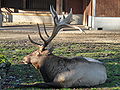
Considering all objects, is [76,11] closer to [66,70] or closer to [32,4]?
[32,4]

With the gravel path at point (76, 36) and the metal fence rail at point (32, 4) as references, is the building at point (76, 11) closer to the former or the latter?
the metal fence rail at point (32, 4)

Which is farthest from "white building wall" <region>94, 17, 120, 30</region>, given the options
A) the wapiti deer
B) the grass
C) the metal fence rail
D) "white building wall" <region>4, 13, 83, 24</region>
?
the wapiti deer

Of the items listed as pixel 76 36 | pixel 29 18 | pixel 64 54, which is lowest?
pixel 76 36

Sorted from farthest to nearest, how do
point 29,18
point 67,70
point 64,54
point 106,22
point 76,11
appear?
point 29,18 → point 76,11 → point 106,22 → point 64,54 → point 67,70

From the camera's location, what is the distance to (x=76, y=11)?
28.9 m

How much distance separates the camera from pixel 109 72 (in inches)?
319

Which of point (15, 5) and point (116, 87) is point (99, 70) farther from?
point (15, 5)

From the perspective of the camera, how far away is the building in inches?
886

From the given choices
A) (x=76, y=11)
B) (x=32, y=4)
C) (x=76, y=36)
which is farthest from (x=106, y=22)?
(x=32, y=4)

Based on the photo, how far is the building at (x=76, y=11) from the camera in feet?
73.8

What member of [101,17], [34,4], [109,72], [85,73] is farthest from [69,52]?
[34,4]

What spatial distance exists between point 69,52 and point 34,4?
22291 mm

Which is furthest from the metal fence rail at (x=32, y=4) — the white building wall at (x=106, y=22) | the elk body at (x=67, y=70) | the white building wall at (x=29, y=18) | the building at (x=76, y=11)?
the elk body at (x=67, y=70)

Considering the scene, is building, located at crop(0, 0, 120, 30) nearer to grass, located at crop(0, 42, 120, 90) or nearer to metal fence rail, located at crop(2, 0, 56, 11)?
metal fence rail, located at crop(2, 0, 56, 11)
